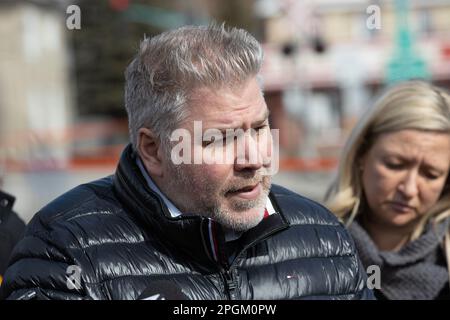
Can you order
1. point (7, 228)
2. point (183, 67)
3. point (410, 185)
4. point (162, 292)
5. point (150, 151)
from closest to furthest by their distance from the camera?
point (162, 292) < point (183, 67) < point (150, 151) < point (7, 228) < point (410, 185)

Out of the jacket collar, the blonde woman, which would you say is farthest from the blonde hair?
the jacket collar

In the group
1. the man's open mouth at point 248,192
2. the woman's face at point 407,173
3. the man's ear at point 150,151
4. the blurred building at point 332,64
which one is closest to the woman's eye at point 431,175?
the woman's face at point 407,173

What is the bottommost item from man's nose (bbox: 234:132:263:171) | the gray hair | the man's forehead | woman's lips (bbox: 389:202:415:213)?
woman's lips (bbox: 389:202:415:213)

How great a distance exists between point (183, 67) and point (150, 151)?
263mm

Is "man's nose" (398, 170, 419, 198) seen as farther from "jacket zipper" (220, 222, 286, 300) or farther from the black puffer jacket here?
"jacket zipper" (220, 222, 286, 300)

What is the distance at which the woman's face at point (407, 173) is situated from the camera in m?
2.91

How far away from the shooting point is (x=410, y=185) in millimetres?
2898

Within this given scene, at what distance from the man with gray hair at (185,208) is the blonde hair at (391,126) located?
3.23ft

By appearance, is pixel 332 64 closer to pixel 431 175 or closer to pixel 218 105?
pixel 431 175

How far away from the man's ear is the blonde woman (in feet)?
3.75

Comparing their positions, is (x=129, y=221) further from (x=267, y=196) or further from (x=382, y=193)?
(x=382, y=193)

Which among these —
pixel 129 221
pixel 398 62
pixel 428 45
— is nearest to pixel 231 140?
pixel 129 221

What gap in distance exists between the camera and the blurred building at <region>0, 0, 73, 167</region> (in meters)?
36.8

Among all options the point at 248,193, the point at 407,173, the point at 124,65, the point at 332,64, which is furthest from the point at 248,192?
the point at 332,64
